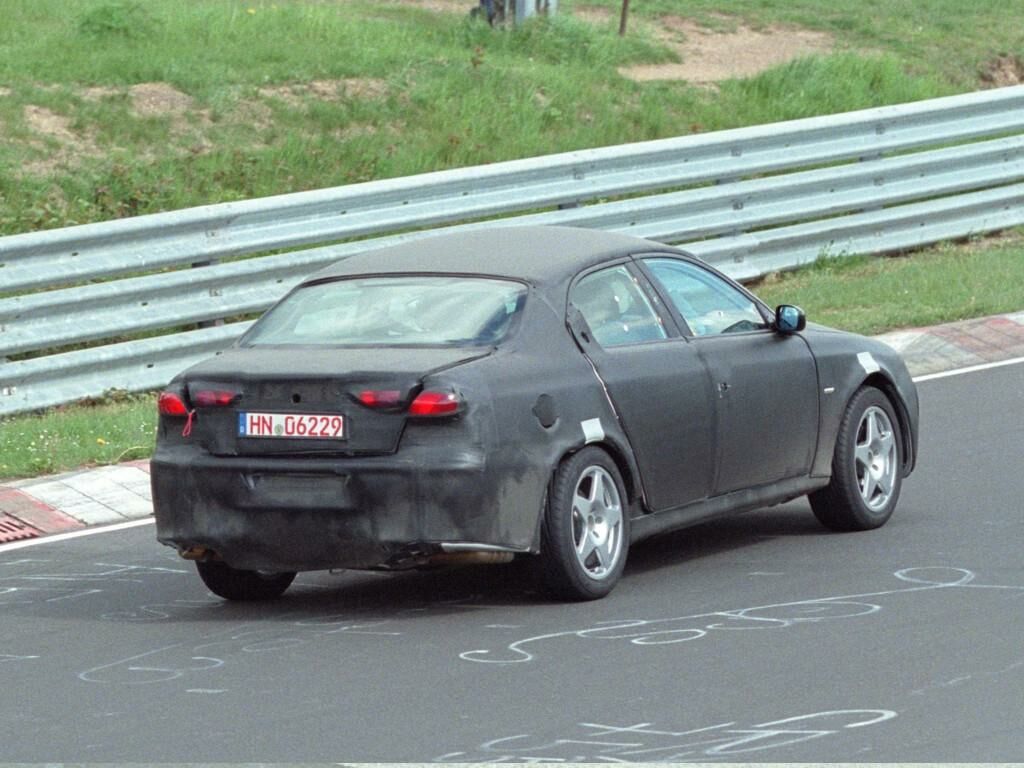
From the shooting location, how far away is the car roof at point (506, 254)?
916 cm

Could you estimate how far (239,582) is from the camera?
9.16 m

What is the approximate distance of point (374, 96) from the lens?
19.6m

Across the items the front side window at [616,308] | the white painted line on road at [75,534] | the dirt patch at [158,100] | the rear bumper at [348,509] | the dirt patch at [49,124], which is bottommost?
the white painted line on road at [75,534]

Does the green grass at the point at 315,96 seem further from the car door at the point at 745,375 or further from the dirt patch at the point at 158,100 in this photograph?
the car door at the point at 745,375

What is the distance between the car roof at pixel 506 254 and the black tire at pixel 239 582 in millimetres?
1257

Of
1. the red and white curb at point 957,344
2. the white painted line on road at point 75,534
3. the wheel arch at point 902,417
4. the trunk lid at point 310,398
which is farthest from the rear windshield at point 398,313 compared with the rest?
the red and white curb at point 957,344

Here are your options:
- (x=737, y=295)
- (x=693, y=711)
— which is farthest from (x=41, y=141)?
(x=693, y=711)

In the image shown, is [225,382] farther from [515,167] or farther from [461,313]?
[515,167]

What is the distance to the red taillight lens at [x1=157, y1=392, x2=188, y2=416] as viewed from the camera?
8.74 meters

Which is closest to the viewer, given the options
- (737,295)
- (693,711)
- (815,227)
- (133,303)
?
(693,711)

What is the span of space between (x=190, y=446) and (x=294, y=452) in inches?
20.2

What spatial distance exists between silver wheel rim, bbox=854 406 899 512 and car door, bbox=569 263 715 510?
3.60 ft

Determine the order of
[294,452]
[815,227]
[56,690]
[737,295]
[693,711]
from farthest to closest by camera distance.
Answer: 1. [815,227]
2. [737,295]
3. [294,452]
4. [56,690]
5. [693,711]

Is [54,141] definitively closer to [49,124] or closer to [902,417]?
[49,124]
